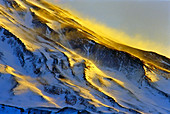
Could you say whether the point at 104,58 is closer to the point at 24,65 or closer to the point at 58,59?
the point at 58,59

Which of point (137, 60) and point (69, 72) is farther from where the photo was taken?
point (137, 60)

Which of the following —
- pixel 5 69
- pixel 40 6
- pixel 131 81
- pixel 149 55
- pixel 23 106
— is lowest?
pixel 23 106

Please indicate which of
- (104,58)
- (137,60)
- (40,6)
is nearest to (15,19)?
(40,6)

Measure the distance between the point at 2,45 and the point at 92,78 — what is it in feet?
65.0

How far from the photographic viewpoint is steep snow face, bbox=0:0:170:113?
4919 cm

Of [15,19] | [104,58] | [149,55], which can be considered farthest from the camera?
[15,19]

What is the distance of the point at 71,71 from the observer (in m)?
57.4

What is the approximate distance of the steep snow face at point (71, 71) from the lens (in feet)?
161

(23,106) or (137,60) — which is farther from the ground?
(137,60)

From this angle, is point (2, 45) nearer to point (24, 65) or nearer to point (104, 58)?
point (24, 65)

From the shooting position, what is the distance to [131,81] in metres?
58.5

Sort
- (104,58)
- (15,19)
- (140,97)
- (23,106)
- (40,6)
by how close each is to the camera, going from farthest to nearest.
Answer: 1. (40,6)
2. (15,19)
3. (104,58)
4. (140,97)
5. (23,106)

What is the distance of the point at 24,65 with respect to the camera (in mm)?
57031

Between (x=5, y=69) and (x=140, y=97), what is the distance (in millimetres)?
24953
